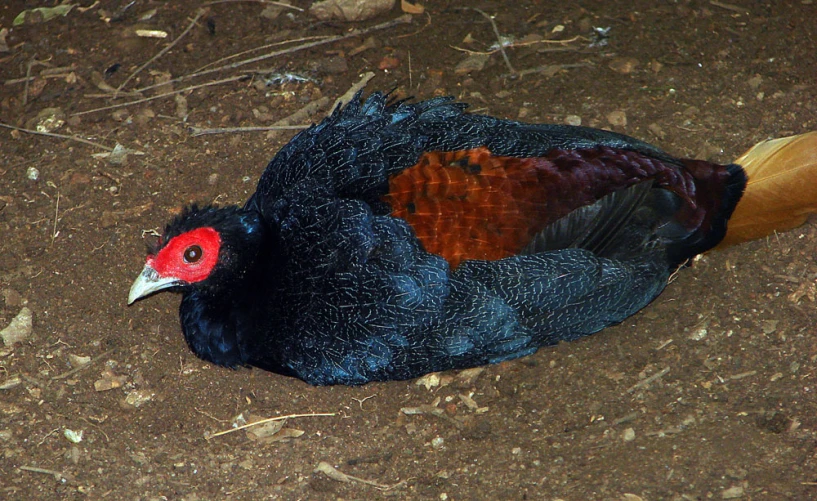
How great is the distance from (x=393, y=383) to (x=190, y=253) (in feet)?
3.56

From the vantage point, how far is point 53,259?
4.32 meters

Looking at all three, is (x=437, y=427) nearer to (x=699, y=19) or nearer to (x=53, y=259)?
(x=53, y=259)

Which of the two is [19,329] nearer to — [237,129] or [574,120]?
[237,129]

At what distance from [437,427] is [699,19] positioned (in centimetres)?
306

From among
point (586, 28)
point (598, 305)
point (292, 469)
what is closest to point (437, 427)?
point (292, 469)

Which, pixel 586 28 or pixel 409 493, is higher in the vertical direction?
pixel 586 28

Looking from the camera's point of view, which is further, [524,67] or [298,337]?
[524,67]

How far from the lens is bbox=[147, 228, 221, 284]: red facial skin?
3.63 meters

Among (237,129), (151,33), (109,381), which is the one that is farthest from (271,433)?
(151,33)

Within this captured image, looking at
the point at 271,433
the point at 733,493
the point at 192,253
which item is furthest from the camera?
the point at 271,433

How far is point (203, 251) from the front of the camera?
3.64m

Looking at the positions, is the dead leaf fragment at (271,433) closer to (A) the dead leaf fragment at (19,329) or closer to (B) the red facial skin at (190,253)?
(B) the red facial skin at (190,253)

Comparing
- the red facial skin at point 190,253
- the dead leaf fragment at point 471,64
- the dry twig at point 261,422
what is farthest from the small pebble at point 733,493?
the dead leaf fragment at point 471,64

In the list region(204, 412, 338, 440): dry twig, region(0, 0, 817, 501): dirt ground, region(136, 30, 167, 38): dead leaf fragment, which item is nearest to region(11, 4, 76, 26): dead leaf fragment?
region(0, 0, 817, 501): dirt ground
